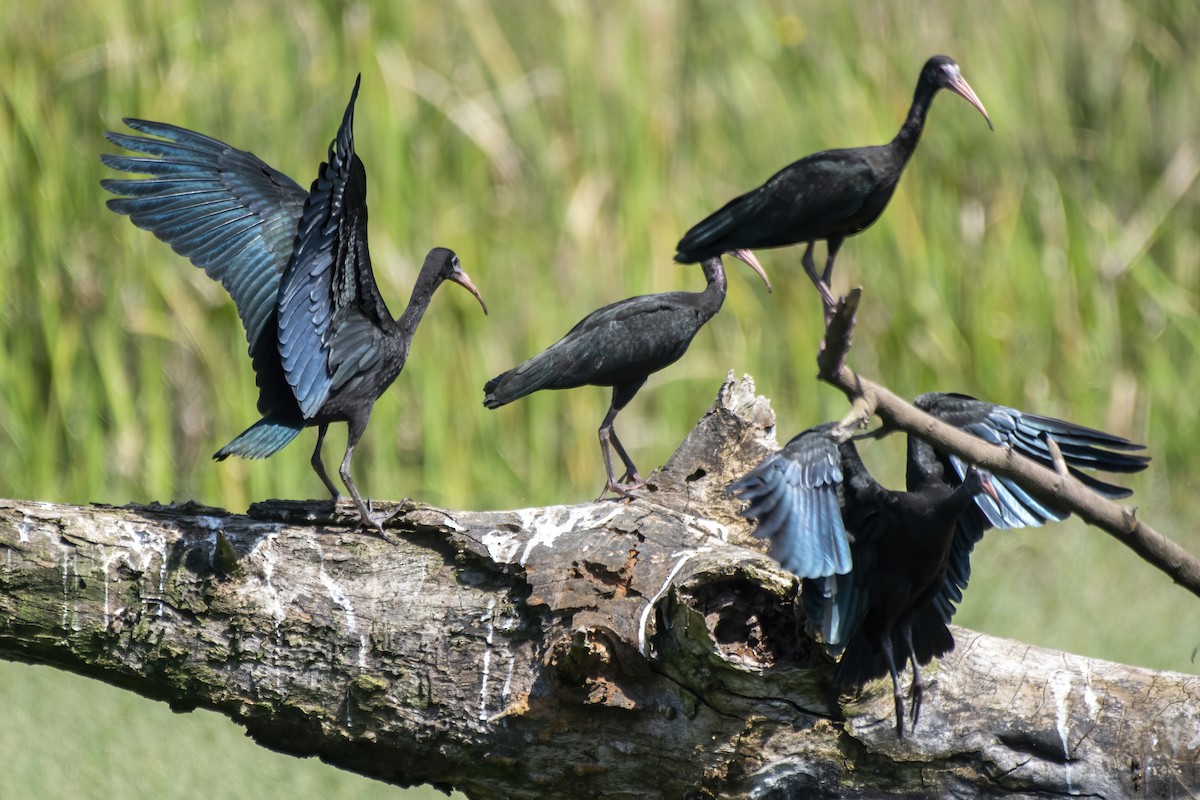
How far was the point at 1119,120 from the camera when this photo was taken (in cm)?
782

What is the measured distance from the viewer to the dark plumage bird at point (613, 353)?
4234 mm

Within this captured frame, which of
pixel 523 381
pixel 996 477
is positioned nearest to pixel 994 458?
pixel 996 477

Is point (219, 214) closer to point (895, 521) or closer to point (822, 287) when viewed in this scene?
point (822, 287)

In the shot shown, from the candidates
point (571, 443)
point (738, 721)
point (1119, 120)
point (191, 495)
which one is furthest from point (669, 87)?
point (738, 721)

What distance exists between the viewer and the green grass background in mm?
6473

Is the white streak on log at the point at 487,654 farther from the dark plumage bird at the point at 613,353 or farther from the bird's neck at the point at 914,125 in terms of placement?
the bird's neck at the point at 914,125

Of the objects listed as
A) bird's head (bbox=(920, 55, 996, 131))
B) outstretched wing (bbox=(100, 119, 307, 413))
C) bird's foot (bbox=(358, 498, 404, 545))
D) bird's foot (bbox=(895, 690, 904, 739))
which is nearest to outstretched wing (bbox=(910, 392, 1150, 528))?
bird's foot (bbox=(895, 690, 904, 739))

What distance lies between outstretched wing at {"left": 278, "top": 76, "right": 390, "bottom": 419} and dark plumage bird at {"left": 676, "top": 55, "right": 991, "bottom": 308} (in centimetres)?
89

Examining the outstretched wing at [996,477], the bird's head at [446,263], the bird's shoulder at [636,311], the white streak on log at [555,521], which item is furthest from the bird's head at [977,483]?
the bird's head at [446,263]

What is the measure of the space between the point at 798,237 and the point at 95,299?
421 cm

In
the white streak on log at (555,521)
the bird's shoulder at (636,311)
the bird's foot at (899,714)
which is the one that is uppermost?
the bird's shoulder at (636,311)

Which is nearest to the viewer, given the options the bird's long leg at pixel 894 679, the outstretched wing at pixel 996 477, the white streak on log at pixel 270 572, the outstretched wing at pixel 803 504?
the outstretched wing at pixel 803 504

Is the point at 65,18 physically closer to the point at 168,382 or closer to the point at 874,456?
the point at 168,382

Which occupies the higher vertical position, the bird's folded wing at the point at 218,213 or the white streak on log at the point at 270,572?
the bird's folded wing at the point at 218,213
